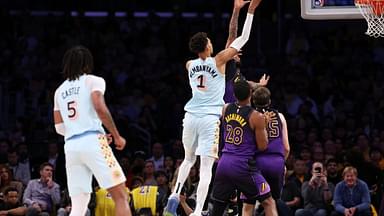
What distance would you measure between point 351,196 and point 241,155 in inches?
197

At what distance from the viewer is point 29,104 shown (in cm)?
2442

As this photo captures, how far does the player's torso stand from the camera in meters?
14.6

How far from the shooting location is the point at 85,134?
39.6 feet

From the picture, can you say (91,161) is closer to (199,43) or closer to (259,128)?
(259,128)

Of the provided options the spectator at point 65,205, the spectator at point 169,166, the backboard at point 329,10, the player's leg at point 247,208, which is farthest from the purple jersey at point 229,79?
the spectator at point 169,166

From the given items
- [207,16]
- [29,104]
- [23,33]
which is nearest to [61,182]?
[29,104]

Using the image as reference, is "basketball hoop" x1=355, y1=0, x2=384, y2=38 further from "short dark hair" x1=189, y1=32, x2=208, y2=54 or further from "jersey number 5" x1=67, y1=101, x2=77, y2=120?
"jersey number 5" x1=67, y1=101, x2=77, y2=120

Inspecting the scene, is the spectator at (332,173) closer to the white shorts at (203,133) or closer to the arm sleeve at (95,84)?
the white shorts at (203,133)

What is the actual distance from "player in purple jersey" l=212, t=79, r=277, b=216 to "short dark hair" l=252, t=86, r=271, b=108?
0.20m

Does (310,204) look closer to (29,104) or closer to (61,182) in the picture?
(61,182)

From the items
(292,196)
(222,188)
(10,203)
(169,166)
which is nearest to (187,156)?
(222,188)

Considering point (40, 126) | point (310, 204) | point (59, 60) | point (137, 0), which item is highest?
point (137, 0)

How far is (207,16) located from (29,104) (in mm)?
7029

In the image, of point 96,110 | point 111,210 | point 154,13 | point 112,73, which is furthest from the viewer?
point 154,13
